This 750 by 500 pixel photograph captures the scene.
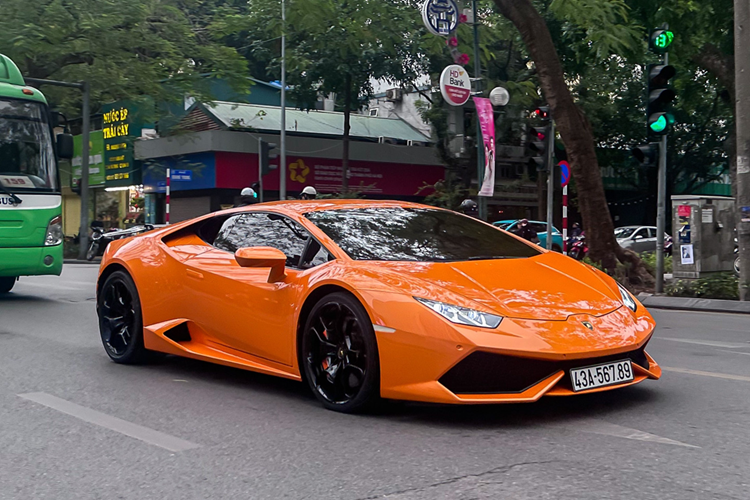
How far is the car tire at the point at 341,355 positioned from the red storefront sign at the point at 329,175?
2918 cm

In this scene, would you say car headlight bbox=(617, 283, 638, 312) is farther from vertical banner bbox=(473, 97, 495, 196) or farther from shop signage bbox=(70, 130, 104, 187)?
shop signage bbox=(70, 130, 104, 187)

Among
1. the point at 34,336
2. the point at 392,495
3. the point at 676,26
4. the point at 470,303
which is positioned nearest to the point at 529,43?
the point at 676,26

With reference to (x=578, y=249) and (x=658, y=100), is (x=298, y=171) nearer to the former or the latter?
(x=578, y=249)

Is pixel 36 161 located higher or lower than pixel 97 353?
higher

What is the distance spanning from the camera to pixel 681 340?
27.1 ft

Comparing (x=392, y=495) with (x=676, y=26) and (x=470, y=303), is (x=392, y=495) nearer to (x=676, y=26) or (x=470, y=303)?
(x=470, y=303)

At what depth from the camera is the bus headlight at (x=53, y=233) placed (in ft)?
39.2

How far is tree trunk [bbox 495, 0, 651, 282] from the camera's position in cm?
1521

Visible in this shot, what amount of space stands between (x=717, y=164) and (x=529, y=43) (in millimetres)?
28470

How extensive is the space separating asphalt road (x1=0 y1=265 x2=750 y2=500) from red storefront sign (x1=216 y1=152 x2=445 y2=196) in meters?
28.2

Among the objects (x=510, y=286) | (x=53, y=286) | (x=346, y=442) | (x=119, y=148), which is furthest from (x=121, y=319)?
(x=119, y=148)

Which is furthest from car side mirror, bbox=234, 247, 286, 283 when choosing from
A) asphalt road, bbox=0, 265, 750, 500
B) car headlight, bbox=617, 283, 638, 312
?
car headlight, bbox=617, 283, 638, 312

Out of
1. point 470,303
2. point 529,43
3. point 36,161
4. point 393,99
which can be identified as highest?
point 393,99

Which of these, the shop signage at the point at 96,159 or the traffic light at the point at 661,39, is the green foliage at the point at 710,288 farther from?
the shop signage at the point at 96,159
